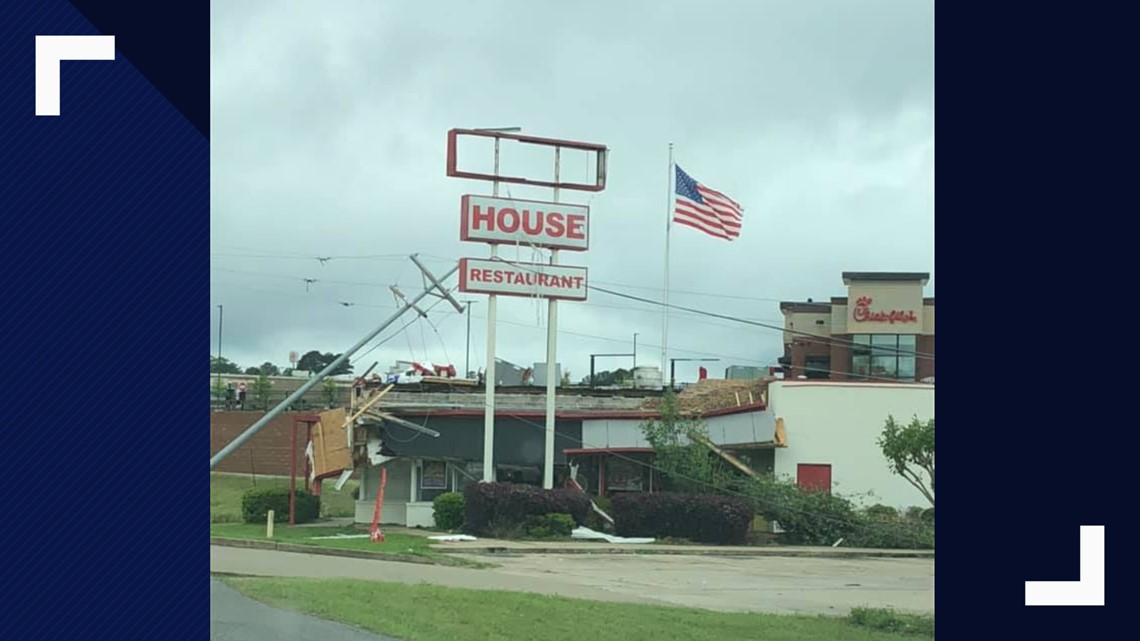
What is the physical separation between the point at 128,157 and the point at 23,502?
2455mm

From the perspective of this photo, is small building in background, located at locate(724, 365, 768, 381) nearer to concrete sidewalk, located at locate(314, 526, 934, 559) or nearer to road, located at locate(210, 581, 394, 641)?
concrete sidewalk, located at locate(314, 526, 934, 559)

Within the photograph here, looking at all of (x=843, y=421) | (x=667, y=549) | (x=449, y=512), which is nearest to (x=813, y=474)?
(x=843, y=421)

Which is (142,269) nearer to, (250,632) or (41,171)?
(41,171)

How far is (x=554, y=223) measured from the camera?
3781 cm

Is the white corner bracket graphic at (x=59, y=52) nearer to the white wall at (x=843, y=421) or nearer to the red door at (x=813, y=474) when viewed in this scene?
the white wall at (x=843, y=421)

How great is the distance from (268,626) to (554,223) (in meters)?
25.2

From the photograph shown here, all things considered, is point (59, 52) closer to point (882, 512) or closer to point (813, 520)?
point (813, 520)

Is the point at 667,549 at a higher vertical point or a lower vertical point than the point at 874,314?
lower

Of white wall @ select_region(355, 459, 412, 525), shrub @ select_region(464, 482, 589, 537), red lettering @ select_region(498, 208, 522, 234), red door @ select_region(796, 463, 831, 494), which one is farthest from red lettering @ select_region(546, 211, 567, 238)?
→ red door @ select_region(796, 463, 831, 494)

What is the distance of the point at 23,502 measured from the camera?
31.0ft

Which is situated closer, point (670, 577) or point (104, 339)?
point (104, 339)

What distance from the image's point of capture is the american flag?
40781 millimetres

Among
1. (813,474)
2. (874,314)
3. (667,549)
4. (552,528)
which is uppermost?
(874,314)
